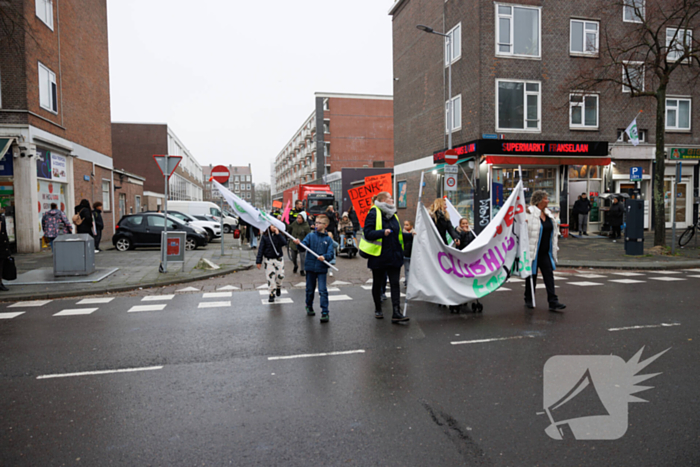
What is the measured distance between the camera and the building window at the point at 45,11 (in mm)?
18209

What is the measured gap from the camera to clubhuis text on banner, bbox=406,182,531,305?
7.12 meters

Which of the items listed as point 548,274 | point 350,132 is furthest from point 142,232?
point 350,132

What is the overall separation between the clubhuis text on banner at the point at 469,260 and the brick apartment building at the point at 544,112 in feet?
43.8

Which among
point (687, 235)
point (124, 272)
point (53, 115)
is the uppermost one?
point (53, 115)

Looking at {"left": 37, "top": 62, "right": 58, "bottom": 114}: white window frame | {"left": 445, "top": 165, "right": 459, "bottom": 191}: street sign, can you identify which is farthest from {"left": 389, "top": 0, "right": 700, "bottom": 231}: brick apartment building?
{"left": 37, "top": 62, "right": 58, "bottom": 114}: white window frame

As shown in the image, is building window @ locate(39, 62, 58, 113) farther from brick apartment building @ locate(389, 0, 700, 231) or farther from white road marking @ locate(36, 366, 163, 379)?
white road marking @ locate(36, 366, 163, 379)

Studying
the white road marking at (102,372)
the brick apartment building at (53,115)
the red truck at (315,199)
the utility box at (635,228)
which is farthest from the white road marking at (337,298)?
the red truck at (315,199)

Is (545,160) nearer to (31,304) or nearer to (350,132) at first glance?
(31,304)

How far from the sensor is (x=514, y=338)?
19.5ft

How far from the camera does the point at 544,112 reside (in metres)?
21.5

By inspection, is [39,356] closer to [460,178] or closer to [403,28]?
[460,178]

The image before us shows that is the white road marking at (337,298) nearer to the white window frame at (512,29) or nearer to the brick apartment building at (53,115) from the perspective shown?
the brick apartment building at (53,115)

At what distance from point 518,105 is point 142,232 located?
55.9 ft

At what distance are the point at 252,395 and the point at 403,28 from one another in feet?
96.5
